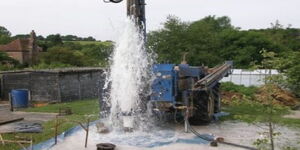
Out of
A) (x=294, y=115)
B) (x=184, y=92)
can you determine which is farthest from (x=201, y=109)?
(x=294, y=115)

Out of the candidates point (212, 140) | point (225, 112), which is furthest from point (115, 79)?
point (225, 112)

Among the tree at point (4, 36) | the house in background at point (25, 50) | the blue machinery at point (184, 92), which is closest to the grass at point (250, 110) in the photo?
the blue machinery at point (184, 92)

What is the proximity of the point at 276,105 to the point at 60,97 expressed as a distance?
59.8ft

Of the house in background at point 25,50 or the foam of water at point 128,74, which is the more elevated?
the house in background at point 25,50

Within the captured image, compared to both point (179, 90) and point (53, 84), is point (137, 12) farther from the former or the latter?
point (53, 84)

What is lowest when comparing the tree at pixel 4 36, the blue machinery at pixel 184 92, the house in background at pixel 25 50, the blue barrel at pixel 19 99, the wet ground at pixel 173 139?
the wet ground at pixel 173 139

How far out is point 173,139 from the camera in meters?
12.6

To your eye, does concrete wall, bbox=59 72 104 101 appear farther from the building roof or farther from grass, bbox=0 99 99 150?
the building roof

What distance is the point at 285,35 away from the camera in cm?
6456

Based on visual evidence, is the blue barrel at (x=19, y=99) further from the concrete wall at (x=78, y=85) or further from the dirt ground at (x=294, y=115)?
the dirt ground at (x=294, y=115)

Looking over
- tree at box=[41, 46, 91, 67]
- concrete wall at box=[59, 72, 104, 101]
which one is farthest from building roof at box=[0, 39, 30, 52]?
concrete wall at box=[59, 72, 104, 101]

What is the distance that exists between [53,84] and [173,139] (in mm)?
13211

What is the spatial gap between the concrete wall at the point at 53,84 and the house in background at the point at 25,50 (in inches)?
1552

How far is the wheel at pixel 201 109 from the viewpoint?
15.5 m
